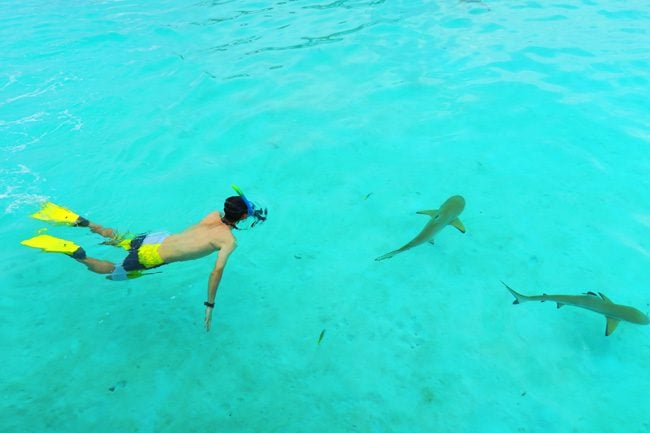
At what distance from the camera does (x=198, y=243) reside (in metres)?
4.21

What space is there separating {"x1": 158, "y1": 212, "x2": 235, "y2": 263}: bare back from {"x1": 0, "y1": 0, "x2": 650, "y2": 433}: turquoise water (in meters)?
0.52

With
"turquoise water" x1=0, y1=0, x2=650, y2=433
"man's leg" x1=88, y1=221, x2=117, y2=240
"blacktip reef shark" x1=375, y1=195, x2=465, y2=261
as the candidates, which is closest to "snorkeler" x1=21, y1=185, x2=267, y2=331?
"turquoise water" x1=0, y1=0, x2=650, y2=433

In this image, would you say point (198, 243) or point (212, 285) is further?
point (198, 243)

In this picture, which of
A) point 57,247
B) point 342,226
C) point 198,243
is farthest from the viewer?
point 342,226

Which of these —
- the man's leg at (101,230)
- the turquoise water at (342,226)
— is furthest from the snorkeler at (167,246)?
the man's leg at (101,230)

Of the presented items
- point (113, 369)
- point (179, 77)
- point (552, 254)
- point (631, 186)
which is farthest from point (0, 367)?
point (631, 186)

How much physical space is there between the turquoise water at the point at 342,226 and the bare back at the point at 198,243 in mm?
523

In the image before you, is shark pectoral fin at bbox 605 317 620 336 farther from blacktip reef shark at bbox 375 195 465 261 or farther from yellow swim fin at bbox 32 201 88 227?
yellow swim fin at bbox 32 201 88 227

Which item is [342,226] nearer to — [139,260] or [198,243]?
[198,243]

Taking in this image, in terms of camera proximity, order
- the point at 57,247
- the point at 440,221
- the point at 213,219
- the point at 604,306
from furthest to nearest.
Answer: the point at 213,219, the point at 57,247, the point at 440,221, the point at 604,306

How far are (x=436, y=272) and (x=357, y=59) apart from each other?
6031 millimetres

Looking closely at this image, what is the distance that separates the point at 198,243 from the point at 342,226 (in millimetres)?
1819

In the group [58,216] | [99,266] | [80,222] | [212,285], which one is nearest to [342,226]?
[212,285]

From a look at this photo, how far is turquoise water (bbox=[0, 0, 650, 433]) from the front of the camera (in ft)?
12.0
